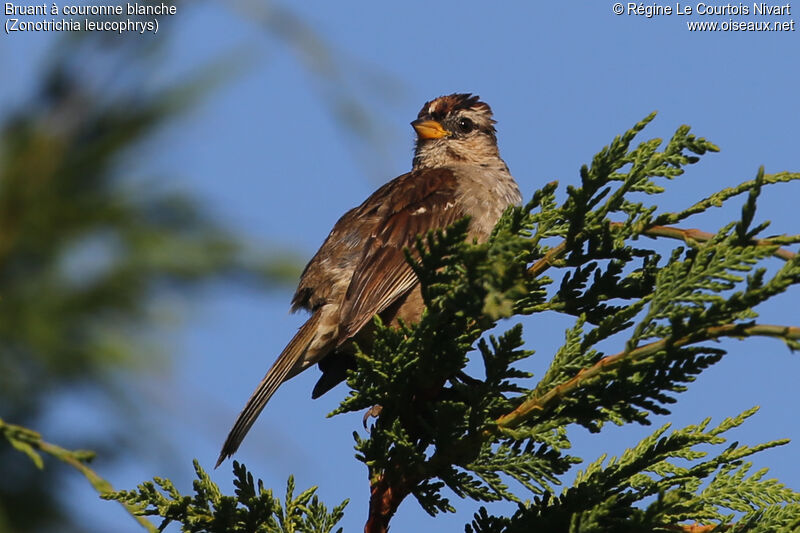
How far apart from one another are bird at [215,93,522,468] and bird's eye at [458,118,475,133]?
106mm

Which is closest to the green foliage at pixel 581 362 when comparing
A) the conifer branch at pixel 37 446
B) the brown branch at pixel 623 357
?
the brown branch at pixel 623 357

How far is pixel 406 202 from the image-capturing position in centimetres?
502

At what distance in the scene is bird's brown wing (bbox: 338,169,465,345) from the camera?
14.4ft

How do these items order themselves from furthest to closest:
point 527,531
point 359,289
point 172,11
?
1. point 359,289
2. point 172,11
3. point 527,531

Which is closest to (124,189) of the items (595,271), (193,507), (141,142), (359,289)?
(141,142)

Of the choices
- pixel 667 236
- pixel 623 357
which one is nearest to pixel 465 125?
pixel 667 236

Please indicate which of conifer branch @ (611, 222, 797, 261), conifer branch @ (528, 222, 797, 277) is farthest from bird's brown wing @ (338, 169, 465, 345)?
conifer branch @ (611, 222, 797, 261)

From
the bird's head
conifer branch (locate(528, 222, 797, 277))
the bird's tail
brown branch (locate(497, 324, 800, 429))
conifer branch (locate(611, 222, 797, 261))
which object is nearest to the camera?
brown branch (locate(497, 324, 800, 429))

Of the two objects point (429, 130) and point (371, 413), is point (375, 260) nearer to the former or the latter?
point (371, 413)

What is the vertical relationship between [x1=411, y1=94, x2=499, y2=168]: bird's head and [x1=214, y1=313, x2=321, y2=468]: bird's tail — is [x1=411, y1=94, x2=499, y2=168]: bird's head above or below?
above

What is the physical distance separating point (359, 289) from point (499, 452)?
5.67ft

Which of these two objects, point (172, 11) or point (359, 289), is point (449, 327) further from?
point (172, 11)

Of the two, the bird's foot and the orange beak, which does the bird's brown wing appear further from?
the orange beak

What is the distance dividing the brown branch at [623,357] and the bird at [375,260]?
1.21 meters
